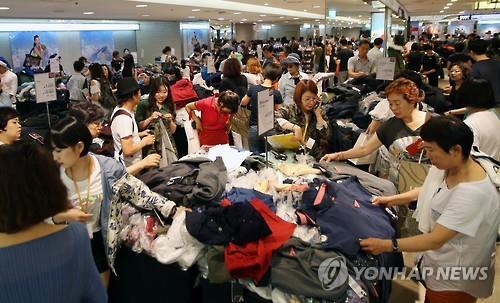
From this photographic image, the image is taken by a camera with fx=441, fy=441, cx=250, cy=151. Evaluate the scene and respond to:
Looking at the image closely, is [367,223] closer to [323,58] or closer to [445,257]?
[445,257]

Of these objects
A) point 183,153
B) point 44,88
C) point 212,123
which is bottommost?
point 183,153

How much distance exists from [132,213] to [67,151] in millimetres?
500

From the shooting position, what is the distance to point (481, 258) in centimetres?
197

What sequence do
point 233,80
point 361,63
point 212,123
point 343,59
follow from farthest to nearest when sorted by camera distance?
point 343,59 < point 361,63 < point 233,80 < point 212,123

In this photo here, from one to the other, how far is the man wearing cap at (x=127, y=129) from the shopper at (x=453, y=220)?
1.93 meters

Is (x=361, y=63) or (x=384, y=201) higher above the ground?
(x=361, y=63)

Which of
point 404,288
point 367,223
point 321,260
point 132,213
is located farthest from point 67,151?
point 404,288

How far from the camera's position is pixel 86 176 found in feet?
7.91

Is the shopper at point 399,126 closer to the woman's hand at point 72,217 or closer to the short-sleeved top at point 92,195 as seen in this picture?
the short-sleeved top at point 92,195

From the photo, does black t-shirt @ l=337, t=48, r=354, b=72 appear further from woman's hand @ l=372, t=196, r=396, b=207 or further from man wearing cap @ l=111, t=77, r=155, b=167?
woman's hand @ l=372, t=196, r=396, b=207

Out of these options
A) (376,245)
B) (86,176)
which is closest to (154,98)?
(86,176)

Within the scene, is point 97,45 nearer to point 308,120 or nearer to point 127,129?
point 127,129

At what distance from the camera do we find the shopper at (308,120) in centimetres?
358

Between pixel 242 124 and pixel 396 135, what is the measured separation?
1.94 m
